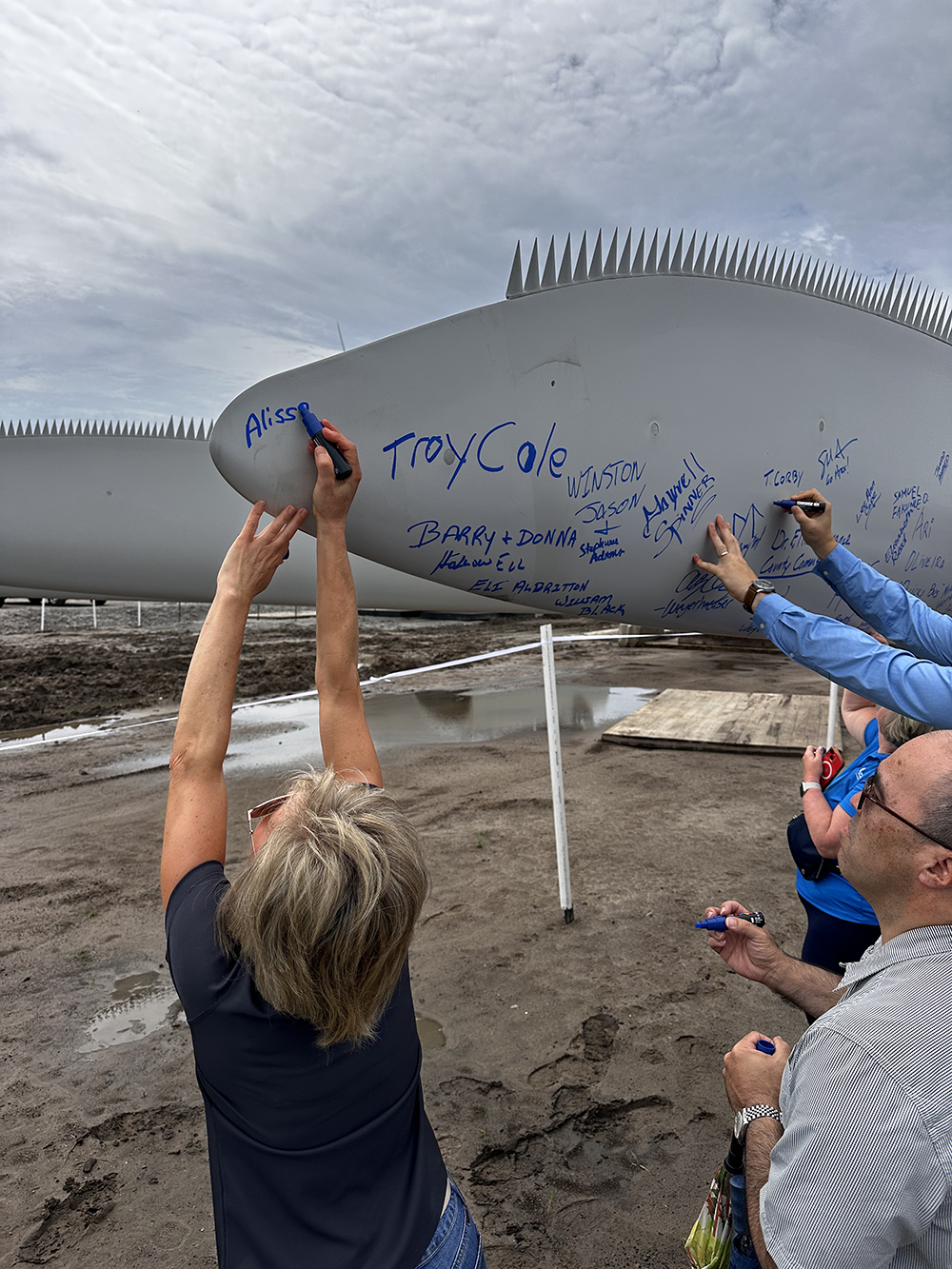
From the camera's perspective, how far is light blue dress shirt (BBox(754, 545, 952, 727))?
1.53 metres

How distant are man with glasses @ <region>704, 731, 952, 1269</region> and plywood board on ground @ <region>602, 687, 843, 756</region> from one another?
566 centimetres

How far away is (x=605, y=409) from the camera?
171cm

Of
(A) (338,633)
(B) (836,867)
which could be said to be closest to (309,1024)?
(A) (338,633)

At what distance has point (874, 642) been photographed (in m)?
1.60

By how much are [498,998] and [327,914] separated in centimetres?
280

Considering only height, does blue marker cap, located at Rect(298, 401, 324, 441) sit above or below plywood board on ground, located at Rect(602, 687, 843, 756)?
above

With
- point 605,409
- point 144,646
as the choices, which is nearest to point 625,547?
point 605,409

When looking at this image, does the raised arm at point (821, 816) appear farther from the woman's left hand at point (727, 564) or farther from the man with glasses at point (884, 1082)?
the man with glasses at point (884, 1082)

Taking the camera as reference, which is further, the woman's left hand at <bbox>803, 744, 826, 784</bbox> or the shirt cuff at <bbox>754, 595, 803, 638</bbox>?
the woman's left hand at <bbox>803, 744, 826, 784</bbox>

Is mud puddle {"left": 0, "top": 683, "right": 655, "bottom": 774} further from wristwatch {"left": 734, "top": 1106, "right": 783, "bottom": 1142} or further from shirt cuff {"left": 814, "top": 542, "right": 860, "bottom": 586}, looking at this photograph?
wristwatch {"left": 734, "top": 1106, "right": 783, "bottom": 1142}

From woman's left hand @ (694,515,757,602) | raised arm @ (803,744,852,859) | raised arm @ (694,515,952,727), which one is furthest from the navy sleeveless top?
raised arm @ (803,744,852,859)

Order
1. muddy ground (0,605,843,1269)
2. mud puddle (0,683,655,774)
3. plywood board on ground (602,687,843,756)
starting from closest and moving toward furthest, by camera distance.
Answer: muddy ground (0,605,843,1269) → plywood board on ground (602,687,843,756) → mud puddle (0,683,655,774)

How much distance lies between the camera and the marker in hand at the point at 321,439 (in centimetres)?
140

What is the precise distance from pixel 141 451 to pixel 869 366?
6.40ft
